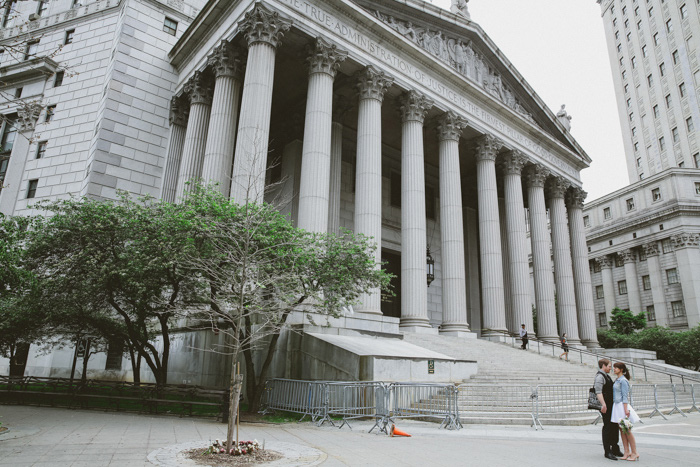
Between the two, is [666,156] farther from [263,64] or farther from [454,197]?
[263,64]

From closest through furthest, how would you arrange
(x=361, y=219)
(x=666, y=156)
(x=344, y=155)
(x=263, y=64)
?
(x=263, y=64) < (x=361, y=219) < (x=344, y=155) < (x=666, y=156)

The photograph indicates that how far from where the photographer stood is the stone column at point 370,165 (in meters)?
22.9

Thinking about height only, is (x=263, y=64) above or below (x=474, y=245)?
above

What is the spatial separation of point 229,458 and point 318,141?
54.0ft

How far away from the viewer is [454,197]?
28266mm

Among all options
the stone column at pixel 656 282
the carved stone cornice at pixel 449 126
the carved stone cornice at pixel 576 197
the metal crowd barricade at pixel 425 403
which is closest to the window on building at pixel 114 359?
the metal crowd barricade at pixel 425 403

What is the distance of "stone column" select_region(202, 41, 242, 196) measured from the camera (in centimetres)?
2284

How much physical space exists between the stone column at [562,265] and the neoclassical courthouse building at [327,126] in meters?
0.12

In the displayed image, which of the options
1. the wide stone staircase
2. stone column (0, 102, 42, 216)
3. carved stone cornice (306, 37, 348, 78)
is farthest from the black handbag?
stone column (0, 102, 42, 216)

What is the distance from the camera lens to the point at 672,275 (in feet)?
178

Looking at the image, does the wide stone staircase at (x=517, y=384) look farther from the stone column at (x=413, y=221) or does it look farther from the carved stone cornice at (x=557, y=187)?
the carved stone cornice at (x=557, y=187)

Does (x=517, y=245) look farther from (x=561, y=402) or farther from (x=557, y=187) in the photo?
(x=561, y=402)

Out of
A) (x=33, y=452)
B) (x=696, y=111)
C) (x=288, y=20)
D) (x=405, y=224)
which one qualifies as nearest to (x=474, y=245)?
(x=405, y=224)

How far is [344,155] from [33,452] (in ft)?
89.9
